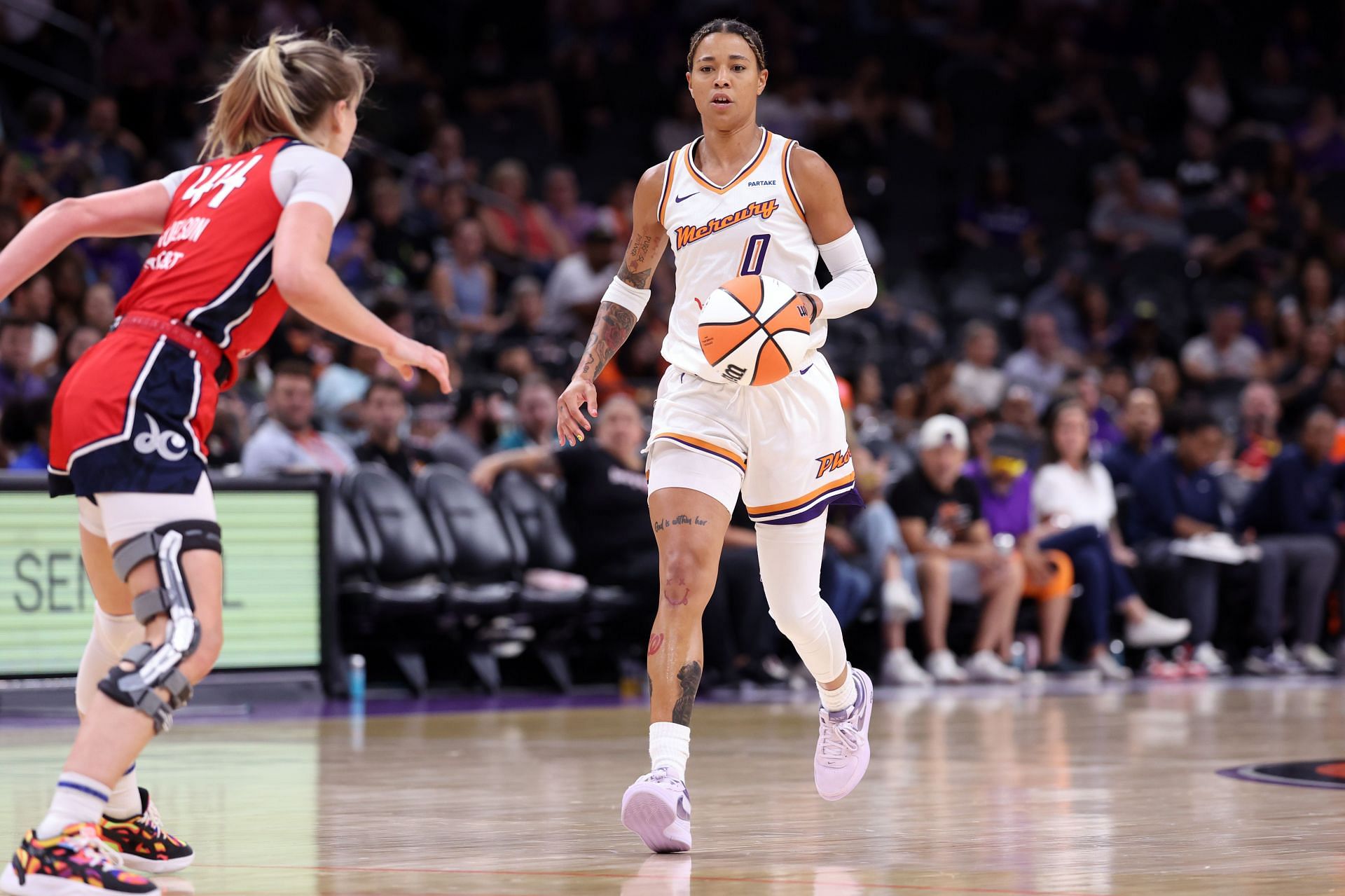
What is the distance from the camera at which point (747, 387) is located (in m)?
5.18

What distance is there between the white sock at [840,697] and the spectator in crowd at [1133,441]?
27.4ft

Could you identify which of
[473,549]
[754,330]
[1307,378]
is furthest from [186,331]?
[1307,378]

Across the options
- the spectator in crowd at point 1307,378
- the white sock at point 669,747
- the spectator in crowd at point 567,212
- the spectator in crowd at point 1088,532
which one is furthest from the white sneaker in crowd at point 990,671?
the white sock at point 669,747

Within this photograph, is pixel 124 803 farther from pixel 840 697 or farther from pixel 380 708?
pixel 380 708

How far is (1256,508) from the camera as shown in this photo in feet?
44.6

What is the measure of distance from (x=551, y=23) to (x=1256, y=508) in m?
8.70

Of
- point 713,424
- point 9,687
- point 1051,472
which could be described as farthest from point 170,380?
point 1051,472

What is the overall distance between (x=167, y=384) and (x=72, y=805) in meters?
0.92

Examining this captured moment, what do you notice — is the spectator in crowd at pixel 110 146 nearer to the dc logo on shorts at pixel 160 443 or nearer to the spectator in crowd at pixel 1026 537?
the spectator in crowd at pixel 1026 537

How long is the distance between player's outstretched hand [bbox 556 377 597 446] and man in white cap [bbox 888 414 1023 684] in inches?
265

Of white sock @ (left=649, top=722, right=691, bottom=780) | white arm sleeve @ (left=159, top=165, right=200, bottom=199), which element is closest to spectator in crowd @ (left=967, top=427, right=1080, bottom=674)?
white sock @ (left=649, top=722, right=691, bottom=780)

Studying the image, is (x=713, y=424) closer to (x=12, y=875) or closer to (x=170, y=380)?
(x=170, y=380)

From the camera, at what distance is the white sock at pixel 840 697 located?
550cm

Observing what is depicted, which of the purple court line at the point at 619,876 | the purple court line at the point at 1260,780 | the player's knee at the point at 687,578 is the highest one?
the player's knee at the point at 687,578
